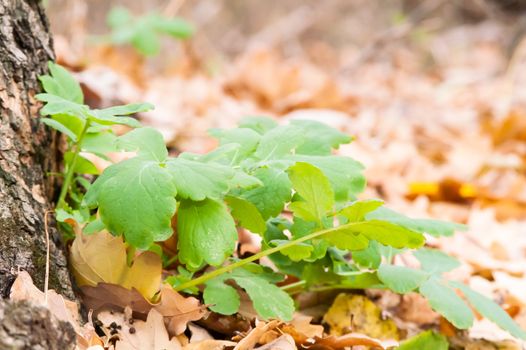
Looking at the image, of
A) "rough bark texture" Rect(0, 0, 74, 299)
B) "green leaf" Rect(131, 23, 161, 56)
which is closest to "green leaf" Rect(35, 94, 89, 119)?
"rough bark texture" Rect(0, 0, 74, 299)

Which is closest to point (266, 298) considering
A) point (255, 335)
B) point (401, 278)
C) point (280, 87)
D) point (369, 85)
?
point (255, 335)

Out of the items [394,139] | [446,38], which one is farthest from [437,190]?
[446,38]

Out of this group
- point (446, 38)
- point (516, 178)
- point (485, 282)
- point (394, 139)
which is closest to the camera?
point (485, 282)

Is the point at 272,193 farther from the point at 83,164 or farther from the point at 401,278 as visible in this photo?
the point at 83,164

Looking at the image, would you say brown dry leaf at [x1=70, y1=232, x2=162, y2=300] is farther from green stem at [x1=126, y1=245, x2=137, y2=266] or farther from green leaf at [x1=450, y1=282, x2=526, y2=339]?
green leaf at [x1=450, y1=282, x2=526, y2=339]

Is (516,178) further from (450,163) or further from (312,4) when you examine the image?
(312,4)

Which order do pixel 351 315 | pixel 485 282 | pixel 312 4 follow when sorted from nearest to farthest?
pixel 351 315
pixel 485 282
pixel 312 4
